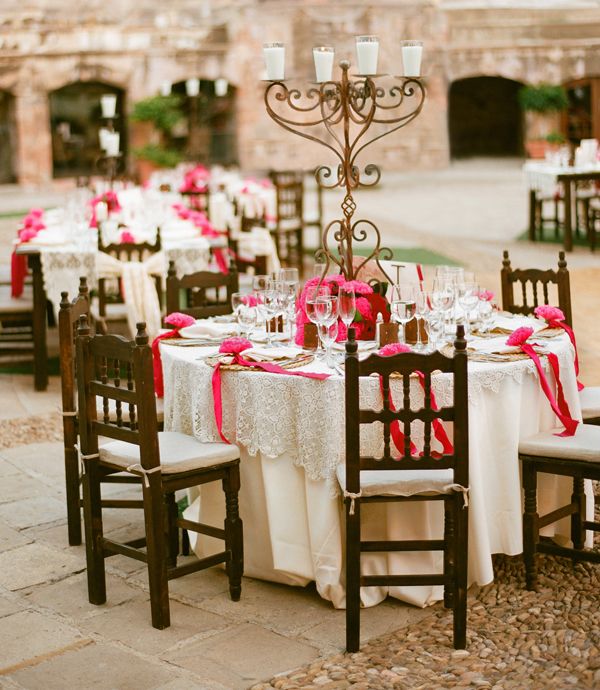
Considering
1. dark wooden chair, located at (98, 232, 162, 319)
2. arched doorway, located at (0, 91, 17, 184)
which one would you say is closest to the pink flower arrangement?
dark wooden chair, located at (98, 232, 162, 319)

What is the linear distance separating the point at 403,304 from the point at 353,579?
3.45 ft

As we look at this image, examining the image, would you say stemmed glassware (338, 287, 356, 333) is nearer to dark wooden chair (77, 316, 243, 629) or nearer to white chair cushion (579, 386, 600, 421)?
dark wooden chair (77, 316, 243, 629)

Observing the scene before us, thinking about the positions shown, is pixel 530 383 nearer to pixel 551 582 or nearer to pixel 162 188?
pixel 551 582

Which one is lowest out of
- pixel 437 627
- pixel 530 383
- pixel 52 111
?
pixel 437 627

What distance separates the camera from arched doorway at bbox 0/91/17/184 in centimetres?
2164

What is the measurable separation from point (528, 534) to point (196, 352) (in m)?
1.38

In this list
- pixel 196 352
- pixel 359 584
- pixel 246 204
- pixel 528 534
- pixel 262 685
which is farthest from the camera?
pixel 246 204

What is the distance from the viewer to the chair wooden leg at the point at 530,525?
3951mm

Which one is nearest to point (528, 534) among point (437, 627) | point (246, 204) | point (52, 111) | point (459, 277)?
point (437, 627)

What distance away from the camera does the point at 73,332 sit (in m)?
4.48

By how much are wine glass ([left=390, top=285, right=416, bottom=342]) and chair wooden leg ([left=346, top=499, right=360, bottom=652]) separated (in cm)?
85

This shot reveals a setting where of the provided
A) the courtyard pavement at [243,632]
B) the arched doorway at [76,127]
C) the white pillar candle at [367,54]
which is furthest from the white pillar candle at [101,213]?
the arched doorway at [76,127]

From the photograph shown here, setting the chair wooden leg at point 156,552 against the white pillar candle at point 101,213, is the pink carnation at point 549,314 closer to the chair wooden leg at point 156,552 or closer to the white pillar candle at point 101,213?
the chair wooden leg at point 156,552

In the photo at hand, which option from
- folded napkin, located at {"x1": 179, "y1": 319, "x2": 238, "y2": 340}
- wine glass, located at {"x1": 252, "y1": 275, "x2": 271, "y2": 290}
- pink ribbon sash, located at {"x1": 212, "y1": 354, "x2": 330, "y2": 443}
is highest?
wine glass, located at {"x1": 252, "y1": 275, "x2": 271, "y2": 290}
